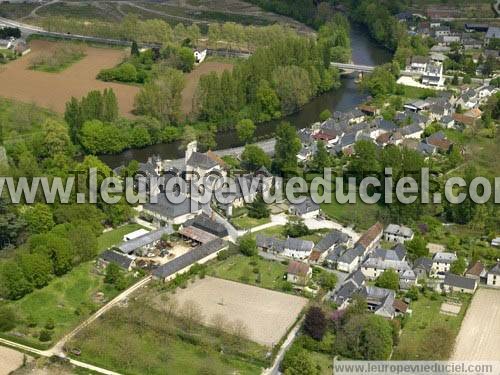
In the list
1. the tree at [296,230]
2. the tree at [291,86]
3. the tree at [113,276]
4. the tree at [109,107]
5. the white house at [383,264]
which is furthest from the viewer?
the tree at [291,86]

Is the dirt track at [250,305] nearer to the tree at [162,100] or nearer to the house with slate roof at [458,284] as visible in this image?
the house with slate roof at [458,284]

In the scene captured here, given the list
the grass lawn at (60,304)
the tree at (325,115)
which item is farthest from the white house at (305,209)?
the tree at (325,115)

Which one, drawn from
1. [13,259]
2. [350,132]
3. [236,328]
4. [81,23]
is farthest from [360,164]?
[81,23]

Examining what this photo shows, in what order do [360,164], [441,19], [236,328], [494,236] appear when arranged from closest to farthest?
[236,328] < [494,236] < [360,164] < [441,19]

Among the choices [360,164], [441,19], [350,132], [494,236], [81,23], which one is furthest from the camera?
[441,19]

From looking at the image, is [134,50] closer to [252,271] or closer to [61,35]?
[61,35]

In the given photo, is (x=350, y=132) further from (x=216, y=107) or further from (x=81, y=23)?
(x=81, y=23)

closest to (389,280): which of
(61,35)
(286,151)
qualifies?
(286,151)
